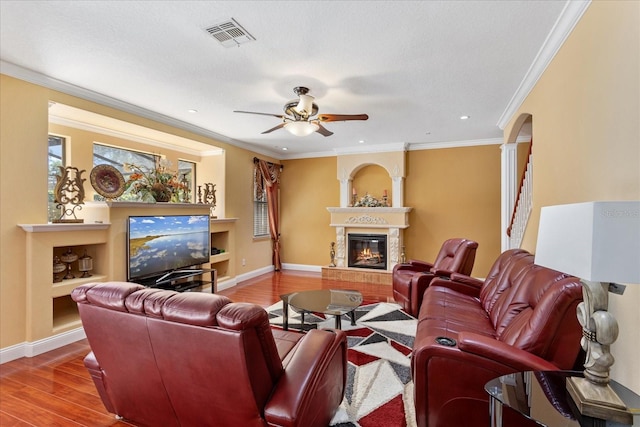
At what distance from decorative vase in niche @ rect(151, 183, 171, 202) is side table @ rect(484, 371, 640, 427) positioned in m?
4.35

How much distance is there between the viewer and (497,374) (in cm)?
161

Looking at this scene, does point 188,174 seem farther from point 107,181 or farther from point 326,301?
point 326,301

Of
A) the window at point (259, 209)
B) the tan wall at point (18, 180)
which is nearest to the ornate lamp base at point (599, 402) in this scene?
the tan wall at point (18, 180)

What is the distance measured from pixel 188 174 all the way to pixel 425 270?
15.0ft

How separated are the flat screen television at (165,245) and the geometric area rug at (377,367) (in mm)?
1559

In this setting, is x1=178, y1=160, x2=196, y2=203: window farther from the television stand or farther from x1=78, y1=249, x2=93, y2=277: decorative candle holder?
x1=78, y1=249, x2=93, y2=277: decorative candle holder

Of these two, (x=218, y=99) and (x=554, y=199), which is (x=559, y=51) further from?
(x=218, y=99)

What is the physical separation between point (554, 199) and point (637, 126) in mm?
1246

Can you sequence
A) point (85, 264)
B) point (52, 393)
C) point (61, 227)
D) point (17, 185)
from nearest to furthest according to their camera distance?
point (52, 393)
point (17, 185)
point (61, 227)
point (85, 264)

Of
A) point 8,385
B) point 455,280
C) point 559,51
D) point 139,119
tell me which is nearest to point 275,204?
point 139,119

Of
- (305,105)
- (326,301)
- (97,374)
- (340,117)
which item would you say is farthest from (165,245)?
(340,117)

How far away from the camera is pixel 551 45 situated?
247 cm

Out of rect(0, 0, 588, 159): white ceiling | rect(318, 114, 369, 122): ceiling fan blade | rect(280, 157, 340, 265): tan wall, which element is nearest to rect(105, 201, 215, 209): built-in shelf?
rect(0, 0, 588, 159): white ceiling

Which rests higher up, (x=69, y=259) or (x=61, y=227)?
(x=61, y=227)
